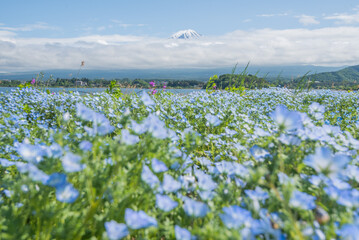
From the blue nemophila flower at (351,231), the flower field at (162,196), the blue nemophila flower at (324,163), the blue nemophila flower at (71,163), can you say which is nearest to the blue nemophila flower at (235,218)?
Answer: the flower field at (162,196)

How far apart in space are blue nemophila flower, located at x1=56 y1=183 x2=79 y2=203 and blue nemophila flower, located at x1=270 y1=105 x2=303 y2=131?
125 centimetres

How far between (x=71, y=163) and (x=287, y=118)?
1301 millimetres

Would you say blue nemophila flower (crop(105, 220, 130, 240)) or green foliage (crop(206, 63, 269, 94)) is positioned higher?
green foliage (crop(206, 63, 269, 94))

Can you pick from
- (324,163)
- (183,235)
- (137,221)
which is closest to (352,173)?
(324,163)

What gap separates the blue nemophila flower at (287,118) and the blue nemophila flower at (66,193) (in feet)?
4.10

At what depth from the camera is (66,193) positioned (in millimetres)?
1206

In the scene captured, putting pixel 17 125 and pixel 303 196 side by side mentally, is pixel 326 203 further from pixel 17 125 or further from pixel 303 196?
pixel 17 125

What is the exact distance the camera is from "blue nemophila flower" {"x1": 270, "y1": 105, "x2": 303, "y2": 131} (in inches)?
62.1

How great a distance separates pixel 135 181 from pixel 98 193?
0.71ft

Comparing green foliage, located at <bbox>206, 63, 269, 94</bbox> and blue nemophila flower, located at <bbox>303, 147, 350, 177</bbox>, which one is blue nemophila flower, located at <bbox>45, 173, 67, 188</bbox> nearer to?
blue nemophila flower, located at <bbox>303, 147, 350, 177</bbox>

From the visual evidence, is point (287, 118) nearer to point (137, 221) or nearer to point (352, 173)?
point (352, 173)

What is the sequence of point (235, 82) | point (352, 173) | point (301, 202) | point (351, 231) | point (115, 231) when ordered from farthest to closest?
point (235, 82)
point (352, 173)
point (301, 202)
point (115, 231)
point (351, 231)

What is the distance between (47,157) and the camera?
1.28 meters

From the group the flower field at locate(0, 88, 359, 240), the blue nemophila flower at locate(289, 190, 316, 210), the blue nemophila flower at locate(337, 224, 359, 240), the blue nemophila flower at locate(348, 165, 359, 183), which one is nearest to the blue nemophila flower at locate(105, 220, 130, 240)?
the flower field at locate(0, 88, 359, 240)
